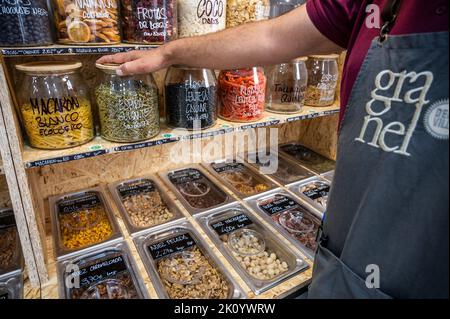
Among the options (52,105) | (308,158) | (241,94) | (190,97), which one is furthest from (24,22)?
(308,158)

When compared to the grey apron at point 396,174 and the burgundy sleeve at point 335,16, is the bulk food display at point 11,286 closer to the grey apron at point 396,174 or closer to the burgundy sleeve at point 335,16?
the grey apron at point 396,174

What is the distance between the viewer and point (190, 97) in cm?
117

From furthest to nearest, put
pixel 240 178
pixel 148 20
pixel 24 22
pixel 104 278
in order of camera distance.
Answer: pixel 240 178 → pixel 104 278 → pixel 148 20 → pixel 24 22

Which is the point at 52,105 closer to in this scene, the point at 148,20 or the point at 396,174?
the point at 148,20

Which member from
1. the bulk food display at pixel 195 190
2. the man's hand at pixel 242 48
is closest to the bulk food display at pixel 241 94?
the man's hand at pixel 242 48

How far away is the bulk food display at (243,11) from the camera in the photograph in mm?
1192

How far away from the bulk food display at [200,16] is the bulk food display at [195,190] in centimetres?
81

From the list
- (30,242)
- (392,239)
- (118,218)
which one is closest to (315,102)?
(392,239)

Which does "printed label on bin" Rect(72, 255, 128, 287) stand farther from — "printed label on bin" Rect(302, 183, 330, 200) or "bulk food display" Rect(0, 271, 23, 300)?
"printed label on bin" Rect(302, 183, 330, 200)

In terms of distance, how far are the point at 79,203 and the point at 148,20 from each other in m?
0.97

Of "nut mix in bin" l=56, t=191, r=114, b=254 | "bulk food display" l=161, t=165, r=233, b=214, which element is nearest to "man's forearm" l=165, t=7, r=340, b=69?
"bulk food display" l=161, t=165, r=233, b=214

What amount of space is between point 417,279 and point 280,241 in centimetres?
67

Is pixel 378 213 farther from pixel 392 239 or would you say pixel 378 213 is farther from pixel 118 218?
pixel 118 218

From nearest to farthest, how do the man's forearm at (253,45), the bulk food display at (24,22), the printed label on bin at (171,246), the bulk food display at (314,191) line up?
the bulk food display at (24,22)
the man's forearm at (253,45)
the printed label on bin at (171,246)
the bulk food display at (314,191)
